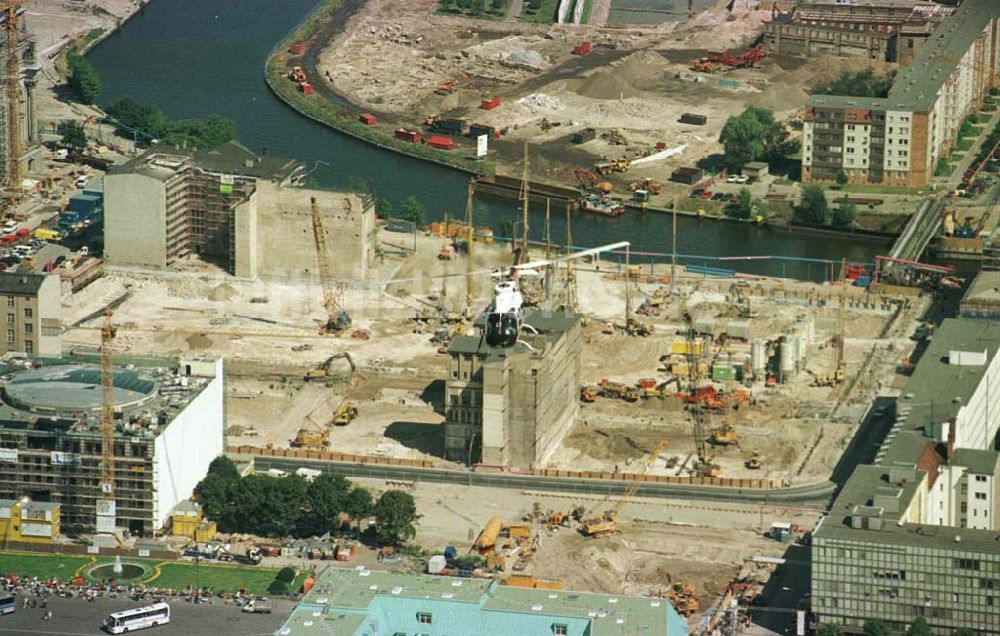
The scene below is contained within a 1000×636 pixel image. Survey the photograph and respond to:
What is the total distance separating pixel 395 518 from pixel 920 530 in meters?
21.9

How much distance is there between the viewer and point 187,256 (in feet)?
541

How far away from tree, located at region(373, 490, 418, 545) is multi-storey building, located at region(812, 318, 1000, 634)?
699 inches

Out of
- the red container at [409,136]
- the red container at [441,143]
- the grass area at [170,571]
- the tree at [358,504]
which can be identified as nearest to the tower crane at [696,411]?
the tree at [358,504]

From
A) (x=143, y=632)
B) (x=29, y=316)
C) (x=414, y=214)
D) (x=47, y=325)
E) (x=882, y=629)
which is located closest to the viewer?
(x=882, y=629)

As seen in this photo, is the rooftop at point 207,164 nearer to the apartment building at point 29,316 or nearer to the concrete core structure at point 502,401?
the apartment building at point 29,316

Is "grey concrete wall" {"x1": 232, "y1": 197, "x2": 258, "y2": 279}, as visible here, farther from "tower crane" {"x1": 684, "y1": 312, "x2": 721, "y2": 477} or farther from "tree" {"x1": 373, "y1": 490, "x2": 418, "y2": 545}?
"tree" {"x1": 373, "y1": 490, "x2": 418, "y2": 545}

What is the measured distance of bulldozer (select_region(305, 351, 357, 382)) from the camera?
14712 centimetres

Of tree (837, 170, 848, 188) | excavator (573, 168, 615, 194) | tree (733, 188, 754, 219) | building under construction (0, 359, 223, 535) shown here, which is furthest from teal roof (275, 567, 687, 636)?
tree (837, 170, 848, 188)

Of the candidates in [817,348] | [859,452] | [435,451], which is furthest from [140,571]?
[817,348]

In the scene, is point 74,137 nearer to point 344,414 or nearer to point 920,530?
point 344,414

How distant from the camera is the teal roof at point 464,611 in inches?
4277

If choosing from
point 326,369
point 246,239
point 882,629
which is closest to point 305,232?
point 246,239

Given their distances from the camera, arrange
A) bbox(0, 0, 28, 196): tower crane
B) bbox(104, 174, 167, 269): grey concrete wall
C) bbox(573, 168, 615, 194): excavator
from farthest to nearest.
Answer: bbox(573, 168, 615, 194): excavator → bbox(0, 0, 28, 196): tower crane → bbox(104, 174, 167, 269): grey concrete wall

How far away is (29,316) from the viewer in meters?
141
